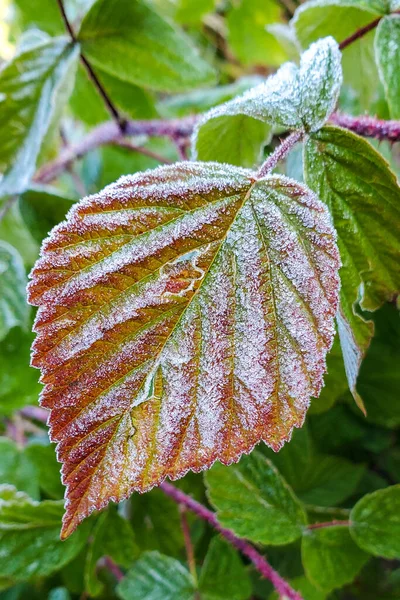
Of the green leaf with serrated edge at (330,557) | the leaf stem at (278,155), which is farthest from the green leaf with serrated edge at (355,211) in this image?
the green leaf with serrated edge at (330,557)

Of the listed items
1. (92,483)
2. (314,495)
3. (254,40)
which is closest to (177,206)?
(92,483)

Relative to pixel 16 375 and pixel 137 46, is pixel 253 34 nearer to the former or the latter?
pixel 137 46

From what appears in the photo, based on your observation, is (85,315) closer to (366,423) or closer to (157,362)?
(157,362)

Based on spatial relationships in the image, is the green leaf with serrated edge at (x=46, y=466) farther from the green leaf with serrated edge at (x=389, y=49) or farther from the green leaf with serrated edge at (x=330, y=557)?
the green leaf with serrated edge at (x=389, y=49)

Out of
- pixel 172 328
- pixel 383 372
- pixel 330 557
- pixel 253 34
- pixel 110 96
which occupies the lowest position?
pixel 330 557

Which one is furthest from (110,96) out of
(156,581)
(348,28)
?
Answer: (156,581)
